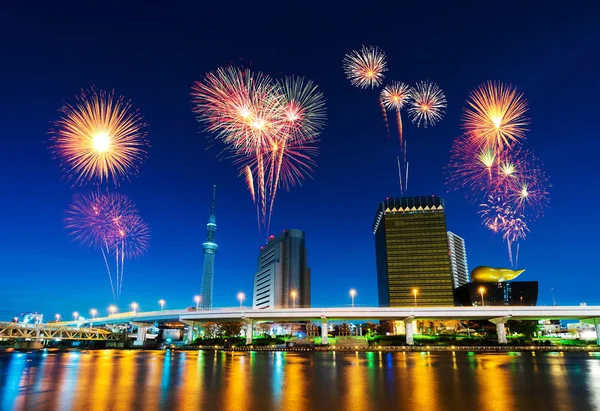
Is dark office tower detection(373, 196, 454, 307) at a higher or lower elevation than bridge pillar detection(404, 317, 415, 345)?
higher

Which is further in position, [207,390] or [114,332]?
[114,332]

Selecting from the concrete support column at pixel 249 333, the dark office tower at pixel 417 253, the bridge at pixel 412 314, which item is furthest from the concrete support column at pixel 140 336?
the dark office tower at pixel 417 253

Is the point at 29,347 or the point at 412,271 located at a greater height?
the point at 412,271

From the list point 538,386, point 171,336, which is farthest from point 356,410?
point 171,336

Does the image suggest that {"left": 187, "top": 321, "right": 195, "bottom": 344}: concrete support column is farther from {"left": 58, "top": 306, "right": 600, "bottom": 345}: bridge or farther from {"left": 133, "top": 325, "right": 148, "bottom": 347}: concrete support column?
{"left": 133, "top": 325, "right": 148, "bottom": 347}: concrete support column

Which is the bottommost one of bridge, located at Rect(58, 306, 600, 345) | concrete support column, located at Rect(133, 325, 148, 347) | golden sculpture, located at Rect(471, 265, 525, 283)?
concrete support column, located at Rect(133, 325, 148, 347)

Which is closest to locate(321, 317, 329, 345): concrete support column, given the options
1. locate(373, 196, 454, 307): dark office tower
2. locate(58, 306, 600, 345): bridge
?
locate(58, 306, 600, 345): bridge

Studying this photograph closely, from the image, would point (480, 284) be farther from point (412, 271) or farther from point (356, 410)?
point (356, 410)

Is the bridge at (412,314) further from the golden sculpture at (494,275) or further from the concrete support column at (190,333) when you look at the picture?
the golden sculpture at (494,275)
